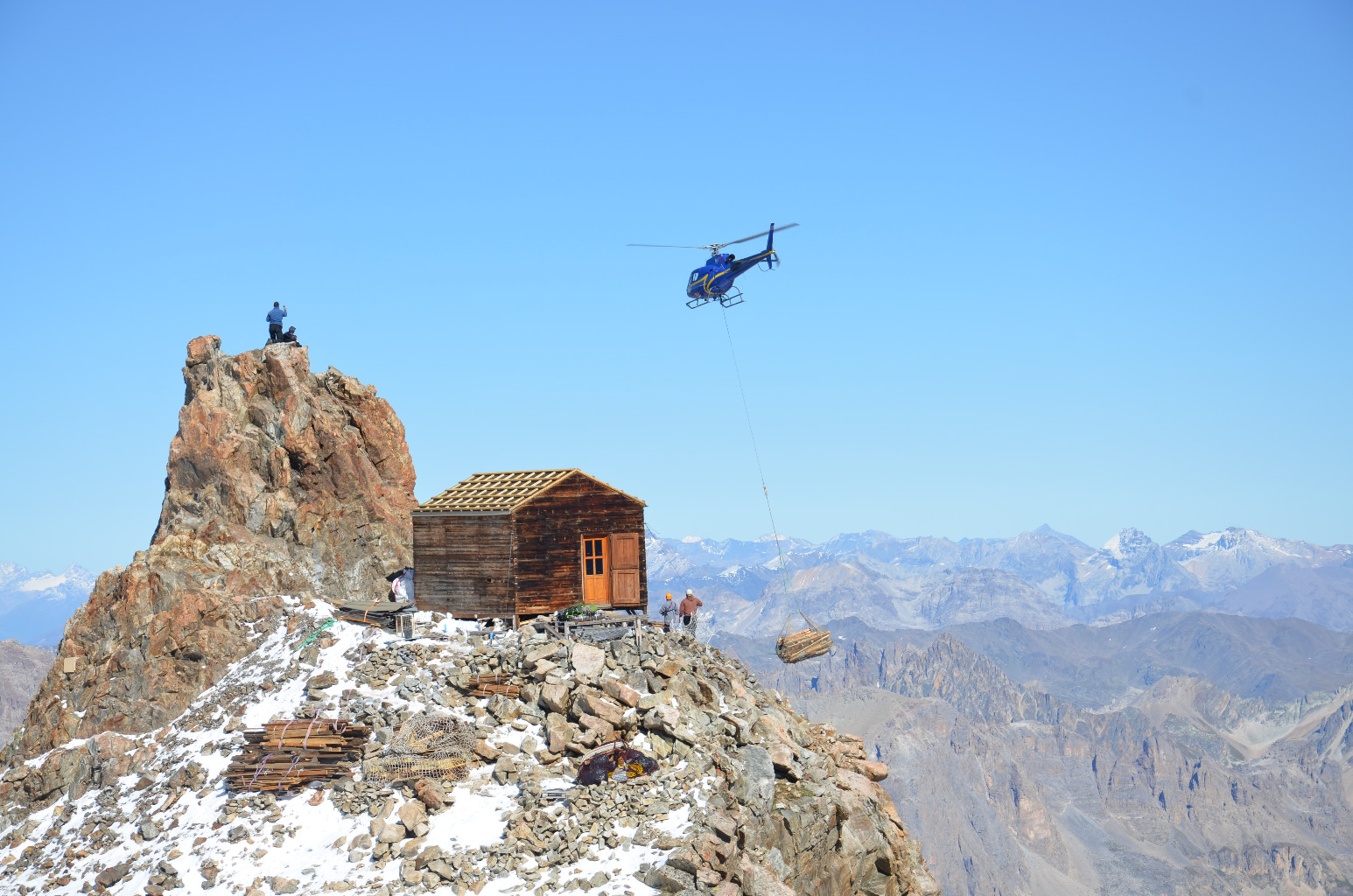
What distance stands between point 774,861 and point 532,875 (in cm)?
668

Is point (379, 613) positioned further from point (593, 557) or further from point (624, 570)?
point (624, 570)

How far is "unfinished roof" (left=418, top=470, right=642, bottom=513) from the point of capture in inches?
1560

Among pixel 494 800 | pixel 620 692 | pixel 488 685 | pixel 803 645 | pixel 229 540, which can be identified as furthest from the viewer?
pixel 803 645

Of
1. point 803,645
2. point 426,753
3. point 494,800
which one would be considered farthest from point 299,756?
point 803,645

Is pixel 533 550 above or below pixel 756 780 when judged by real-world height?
above

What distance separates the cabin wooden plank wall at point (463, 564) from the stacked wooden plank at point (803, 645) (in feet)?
43.1

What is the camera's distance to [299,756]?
102 feet

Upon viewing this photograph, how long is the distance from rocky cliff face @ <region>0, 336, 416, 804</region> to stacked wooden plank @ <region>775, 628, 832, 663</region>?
1769 centimetres

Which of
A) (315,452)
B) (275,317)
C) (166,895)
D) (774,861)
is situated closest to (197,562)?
(315,452)

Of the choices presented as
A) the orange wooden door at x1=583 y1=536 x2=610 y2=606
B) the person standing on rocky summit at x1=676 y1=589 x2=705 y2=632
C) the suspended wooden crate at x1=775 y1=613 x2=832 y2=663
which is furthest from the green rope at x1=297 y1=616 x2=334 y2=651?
the suspended wooden crate at x1=775 y1=613 x2=832 y2=663

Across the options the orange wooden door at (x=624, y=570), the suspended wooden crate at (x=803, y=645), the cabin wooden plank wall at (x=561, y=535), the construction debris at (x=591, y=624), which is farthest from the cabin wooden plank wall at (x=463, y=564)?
the suspended wooden crate at (x=803, y=645)

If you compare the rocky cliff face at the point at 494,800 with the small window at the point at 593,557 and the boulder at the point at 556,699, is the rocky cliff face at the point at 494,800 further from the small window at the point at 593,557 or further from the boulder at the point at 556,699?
the small window at the point at 593,557

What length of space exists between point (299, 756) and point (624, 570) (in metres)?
13.7

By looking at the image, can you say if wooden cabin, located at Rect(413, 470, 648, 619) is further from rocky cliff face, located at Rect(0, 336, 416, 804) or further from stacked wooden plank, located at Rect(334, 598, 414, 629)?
rocky cliff face, located at Rect(0, 336, 416, 804)
